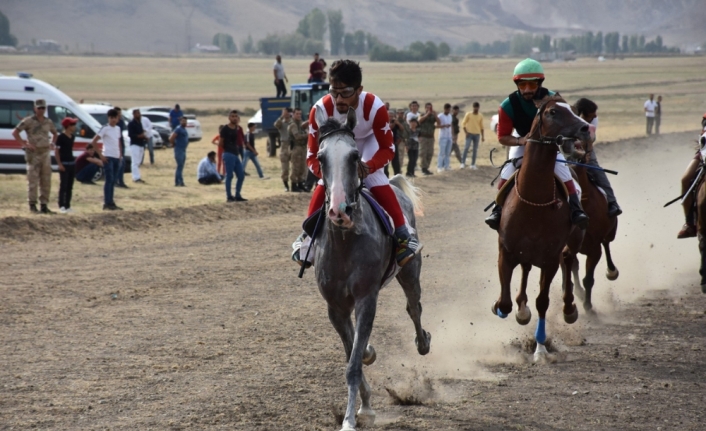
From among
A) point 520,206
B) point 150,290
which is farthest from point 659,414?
point 150,290

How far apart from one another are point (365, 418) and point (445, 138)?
20649mm

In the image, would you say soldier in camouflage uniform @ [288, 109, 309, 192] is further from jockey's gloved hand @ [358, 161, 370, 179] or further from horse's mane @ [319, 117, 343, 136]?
horse's mane @ [319, 117, 343, 136]

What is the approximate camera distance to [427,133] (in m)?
26.3

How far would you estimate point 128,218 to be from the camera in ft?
55.9

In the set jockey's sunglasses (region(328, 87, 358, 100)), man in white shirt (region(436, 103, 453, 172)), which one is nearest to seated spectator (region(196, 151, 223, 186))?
man in white shirt (region(436, 103, 453, 172))

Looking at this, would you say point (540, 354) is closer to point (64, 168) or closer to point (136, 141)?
point (64, 168)

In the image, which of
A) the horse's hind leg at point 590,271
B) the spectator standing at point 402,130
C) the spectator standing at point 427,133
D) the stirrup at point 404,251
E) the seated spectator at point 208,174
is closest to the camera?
the stirrup at point 404,251

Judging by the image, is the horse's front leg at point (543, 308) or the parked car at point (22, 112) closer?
the horse's front leg at point (543, 308)

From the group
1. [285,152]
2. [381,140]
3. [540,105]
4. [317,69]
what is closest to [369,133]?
[381,140]

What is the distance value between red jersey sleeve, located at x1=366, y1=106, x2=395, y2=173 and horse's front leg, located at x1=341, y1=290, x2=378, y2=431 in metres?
1.05

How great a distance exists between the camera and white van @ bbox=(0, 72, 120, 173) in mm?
22281

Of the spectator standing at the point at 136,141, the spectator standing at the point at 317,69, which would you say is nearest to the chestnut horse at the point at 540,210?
the spectator standing at the point at 136,141

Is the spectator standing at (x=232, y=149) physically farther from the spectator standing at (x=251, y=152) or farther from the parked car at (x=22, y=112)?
the parked car at (x=22, y=112)

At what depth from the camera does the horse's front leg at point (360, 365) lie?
6.09m
